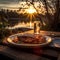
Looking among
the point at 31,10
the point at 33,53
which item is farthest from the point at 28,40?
the point at 31,10

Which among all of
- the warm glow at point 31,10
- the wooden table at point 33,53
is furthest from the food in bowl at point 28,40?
the warm glow at point 31,10

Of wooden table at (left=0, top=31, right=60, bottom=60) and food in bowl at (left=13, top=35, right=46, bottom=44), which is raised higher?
food in bowl at (left=13, top=35, right=46, bottom=44)

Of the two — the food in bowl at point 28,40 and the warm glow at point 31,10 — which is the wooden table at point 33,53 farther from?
the warm glow at point 31,10

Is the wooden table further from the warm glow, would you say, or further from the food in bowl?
the warm glow

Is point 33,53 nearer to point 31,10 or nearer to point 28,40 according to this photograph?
point 28,40

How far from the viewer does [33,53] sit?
1390 millimetres

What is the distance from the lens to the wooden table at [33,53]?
131 cm

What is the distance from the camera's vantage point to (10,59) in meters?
1.38

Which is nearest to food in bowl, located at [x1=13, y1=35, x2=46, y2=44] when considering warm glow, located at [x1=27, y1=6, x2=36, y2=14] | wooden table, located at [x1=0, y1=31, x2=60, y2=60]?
wooden table, located at [x1=0, y1=31, x2=60, y2=60]

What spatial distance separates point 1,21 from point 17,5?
667 millimetres

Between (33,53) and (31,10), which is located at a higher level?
(31,10)

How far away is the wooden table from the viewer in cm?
131

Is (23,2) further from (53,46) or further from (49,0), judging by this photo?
(53,46)

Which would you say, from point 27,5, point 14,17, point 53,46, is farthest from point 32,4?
point 53,46
